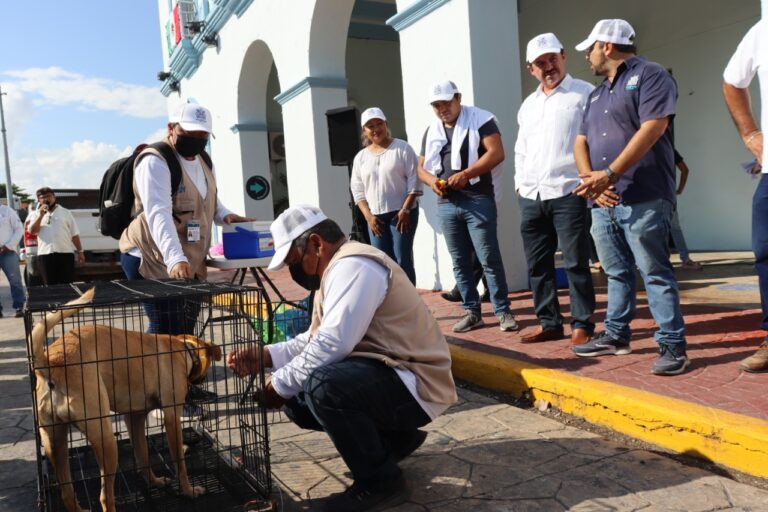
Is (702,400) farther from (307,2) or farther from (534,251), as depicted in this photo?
(307,2)

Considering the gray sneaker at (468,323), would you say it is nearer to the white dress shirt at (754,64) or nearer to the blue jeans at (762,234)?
the blue jeans at (762,234)

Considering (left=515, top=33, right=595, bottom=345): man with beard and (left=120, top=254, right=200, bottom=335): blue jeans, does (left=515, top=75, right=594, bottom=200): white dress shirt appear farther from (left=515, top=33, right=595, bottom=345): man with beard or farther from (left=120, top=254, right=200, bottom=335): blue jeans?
(left=120, top=254, right=200, bottom=335): blue jeans

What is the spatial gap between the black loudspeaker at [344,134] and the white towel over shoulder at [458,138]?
1.92 m

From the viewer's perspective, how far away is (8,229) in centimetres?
841

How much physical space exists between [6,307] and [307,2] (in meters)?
6.81

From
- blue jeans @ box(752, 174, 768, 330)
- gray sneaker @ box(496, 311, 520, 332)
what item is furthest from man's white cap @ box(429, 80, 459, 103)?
blue jeans @ box(752, 174, 768, 330)

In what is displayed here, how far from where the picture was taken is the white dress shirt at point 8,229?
8.35 meters

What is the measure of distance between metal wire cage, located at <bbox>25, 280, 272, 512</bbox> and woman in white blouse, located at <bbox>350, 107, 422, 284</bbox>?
A: 2.80 meters

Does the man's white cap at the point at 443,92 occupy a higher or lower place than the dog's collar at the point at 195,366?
higher

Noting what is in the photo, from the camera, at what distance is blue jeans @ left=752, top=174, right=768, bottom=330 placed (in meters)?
3.16

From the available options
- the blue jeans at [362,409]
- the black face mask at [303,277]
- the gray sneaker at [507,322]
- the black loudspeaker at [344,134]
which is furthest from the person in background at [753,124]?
the black loudspeaker at [344,134]

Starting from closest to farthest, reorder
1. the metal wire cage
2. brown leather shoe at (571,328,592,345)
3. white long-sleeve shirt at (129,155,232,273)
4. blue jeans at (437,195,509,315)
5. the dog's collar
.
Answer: the metal wire cage, the dog's collar, white long-sleeve shirt at (129,155,232,273), brown leather shoe at (571,328,592,345), blue jeans at (437,195,509,315)

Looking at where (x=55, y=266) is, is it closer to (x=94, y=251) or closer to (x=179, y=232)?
(x=94, y=251)

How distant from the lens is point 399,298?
244cm
